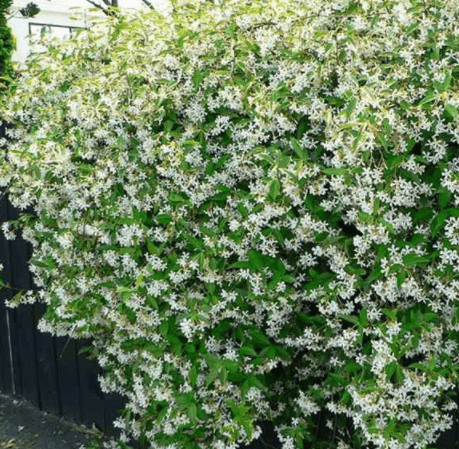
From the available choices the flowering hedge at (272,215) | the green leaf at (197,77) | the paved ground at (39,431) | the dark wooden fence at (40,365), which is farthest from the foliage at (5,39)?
the green leaf at (197,77)

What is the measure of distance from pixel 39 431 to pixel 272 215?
2.70 metres

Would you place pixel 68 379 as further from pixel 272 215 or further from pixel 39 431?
pixel 272 215

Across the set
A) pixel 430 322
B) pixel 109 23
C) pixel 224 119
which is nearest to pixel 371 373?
pixel 430 322

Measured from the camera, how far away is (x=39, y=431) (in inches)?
189

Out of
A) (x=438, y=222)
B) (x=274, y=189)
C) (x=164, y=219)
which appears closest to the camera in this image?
(x=438, y=222)

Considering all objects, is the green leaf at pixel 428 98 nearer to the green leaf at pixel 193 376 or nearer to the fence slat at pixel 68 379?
the green leaf at pixel 193 376

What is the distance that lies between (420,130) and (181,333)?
47.9 inches

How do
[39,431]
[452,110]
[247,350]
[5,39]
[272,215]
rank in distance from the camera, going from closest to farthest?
[452,110], [272,215], [247,350], [39,431], [5,39]

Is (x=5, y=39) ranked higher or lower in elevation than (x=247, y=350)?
higher

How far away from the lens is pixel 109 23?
12.7 ft

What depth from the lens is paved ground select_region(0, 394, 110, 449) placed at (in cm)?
457

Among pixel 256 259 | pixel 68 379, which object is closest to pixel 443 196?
pixel 256 259

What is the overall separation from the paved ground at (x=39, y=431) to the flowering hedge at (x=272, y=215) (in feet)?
3.27

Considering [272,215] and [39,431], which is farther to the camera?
[39,431]
